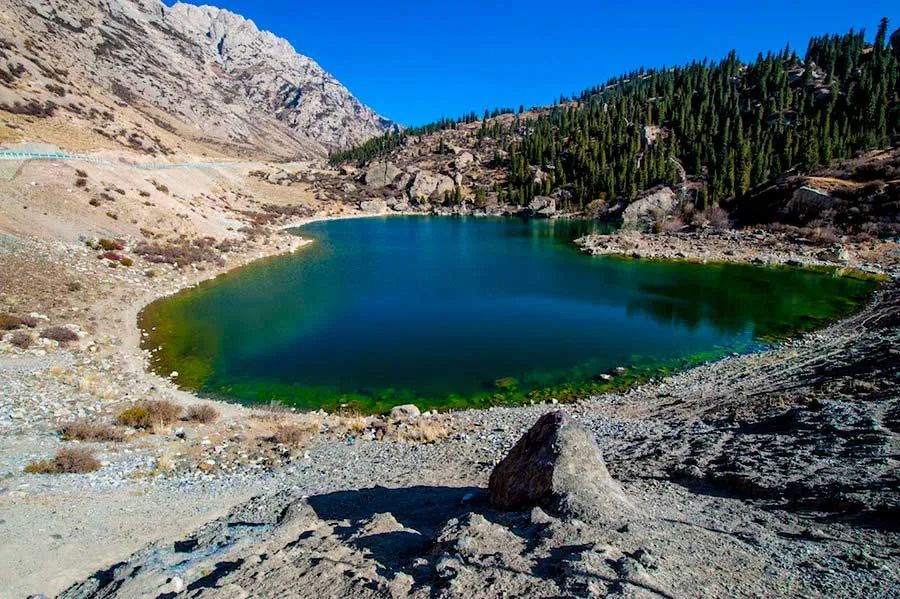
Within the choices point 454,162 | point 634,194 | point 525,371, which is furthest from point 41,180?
point 454,162

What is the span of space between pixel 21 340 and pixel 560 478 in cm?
2504

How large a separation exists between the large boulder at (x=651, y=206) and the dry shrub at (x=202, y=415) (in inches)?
3495

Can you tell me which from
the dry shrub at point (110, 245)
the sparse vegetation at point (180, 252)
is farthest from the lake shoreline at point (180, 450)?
the sparse vegetation at point (180, 252)

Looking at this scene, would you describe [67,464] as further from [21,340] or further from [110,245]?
[110,245]

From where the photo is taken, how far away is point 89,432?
14.2m

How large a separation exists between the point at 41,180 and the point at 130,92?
6269 inches

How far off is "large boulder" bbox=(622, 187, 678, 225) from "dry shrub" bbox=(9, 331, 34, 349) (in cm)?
9068

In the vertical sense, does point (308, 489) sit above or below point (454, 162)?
below

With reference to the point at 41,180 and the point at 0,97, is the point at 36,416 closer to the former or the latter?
the point at 41,180

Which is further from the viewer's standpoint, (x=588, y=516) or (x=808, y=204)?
(x=808, y=204)

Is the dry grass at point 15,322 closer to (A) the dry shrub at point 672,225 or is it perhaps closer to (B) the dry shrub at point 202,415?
(B) the dry shrub at point 202,415

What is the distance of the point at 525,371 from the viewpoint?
2375 cm

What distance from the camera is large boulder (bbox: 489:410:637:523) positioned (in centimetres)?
729

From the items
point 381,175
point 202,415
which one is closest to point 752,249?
point 202,415
